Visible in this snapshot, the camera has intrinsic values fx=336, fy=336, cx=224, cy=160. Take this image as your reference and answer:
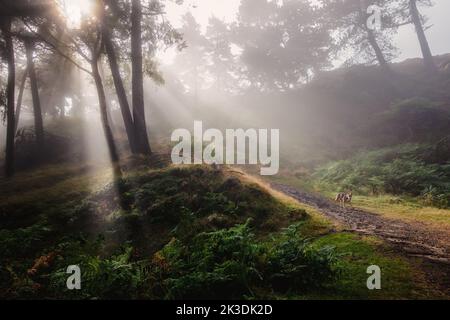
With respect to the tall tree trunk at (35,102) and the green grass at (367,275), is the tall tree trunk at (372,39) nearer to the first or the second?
the tall tree trunk at (35,102)

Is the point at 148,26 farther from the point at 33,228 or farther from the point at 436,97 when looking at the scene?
the point at 436,97

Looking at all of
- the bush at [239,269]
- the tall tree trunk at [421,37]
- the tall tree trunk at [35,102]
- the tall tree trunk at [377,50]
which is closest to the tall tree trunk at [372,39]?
the tall tree trunk at [377,50]

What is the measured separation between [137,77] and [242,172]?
7.72m

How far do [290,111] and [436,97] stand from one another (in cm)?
1309

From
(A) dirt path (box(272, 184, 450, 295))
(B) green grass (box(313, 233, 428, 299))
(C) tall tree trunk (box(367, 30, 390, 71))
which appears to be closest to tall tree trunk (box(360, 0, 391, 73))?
(C) tall tree trunk (box(367, 30, 390, 71))

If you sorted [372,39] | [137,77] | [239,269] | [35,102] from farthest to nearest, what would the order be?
[372,39], [35,102], [137,77], [239,269]

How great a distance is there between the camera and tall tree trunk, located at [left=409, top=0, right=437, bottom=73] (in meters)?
32.2

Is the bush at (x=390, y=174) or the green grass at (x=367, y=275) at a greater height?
the bush at (x=390, y=174)

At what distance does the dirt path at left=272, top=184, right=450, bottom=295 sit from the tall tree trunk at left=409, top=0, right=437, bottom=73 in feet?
95.8

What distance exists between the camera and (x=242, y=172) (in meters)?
14.3

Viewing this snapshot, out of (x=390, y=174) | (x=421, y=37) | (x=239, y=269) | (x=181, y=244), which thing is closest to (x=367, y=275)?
(x=239, y=269)

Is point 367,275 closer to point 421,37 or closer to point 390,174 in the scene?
point 390,174

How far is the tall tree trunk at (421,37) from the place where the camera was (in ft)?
105

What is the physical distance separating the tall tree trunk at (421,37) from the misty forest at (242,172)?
0.18 m
